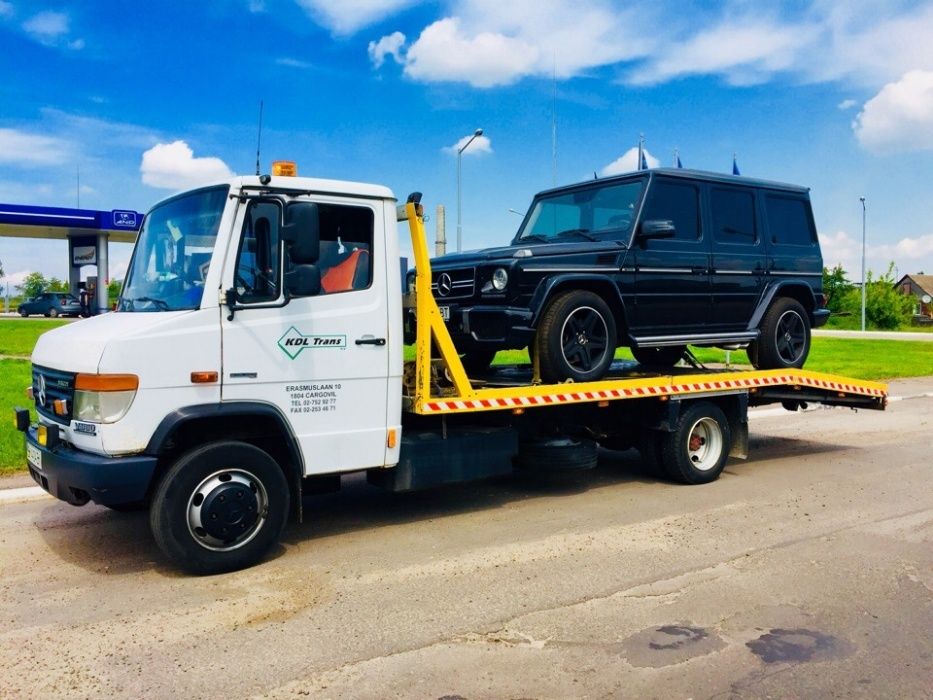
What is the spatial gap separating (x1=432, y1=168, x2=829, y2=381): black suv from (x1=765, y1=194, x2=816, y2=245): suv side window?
0.02 meters

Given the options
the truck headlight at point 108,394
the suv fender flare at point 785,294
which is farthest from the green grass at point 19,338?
the suv fender flare at point 785,294

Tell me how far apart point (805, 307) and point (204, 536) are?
6819 millimetres

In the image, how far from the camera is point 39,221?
1206 inches

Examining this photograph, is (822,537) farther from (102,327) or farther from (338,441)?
(102,327)

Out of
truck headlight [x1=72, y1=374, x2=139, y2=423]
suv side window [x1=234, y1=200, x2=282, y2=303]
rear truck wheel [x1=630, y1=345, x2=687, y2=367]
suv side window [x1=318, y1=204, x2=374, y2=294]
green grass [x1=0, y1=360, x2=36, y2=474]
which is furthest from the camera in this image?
rear truck wheel [x1=630, y1=345, x2=687, y2=367]

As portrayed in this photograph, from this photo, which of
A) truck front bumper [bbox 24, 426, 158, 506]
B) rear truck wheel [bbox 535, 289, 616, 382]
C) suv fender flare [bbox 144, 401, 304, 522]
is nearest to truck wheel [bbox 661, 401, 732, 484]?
rear truck wheel [bbox 535, 289, 616, 382]

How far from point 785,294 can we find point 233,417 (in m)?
6.13

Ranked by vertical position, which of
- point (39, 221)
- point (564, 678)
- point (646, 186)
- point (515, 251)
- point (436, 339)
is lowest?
point (564, 678)

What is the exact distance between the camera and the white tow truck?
5.03 metres

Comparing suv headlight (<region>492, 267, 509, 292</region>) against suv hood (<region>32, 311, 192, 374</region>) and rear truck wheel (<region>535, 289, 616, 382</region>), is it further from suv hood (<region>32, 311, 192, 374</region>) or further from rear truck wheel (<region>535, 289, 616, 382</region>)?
suv hood (<region>32, 311, 192, 374</region>)

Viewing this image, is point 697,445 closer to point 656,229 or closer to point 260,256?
point 656,229

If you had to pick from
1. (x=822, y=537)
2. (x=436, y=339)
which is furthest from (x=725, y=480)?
(x=436, y=339)

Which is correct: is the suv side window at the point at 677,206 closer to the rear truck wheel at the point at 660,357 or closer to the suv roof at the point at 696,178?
the suv roof at the point at 696,178

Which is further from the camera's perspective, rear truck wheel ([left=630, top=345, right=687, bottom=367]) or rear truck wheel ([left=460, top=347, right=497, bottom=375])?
rear truck wheel ([left=630, top=345, right=687, bottom=367])
